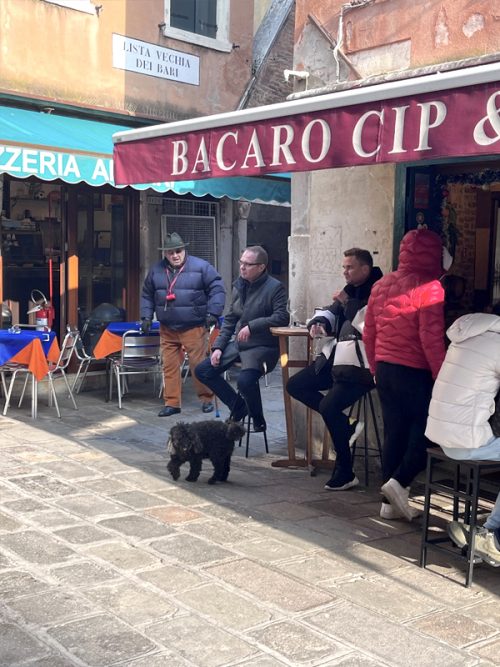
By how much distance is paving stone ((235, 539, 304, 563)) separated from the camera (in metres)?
4.50

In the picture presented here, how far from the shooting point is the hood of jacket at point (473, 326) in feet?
13.5

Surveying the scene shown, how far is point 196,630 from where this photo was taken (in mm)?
3564

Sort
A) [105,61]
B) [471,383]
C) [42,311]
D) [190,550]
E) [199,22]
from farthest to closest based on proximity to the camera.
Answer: [199,22]
[105,61]
[42,311]
[190,550]
[471,383]

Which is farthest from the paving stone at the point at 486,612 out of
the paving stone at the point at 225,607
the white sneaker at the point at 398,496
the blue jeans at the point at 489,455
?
the white sneaker at the point at 398,496

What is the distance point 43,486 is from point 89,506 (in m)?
0.58

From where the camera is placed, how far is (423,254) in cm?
485

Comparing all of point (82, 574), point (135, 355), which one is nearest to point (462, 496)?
point (82, 574)

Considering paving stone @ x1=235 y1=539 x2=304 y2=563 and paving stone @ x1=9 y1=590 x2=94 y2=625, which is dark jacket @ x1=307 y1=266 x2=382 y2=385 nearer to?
paving stone @ x1=235 y1=539 x2=304 y2=563

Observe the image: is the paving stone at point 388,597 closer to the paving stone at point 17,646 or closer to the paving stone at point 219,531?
the paving stone at point 219,531

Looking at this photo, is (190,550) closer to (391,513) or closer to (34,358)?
(391,513)

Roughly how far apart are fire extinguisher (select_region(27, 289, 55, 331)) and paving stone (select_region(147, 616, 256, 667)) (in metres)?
5.49

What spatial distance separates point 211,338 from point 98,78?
3656 millimetres

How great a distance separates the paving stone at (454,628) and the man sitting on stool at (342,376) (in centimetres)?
194

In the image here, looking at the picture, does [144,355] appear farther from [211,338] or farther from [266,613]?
[266,613]
